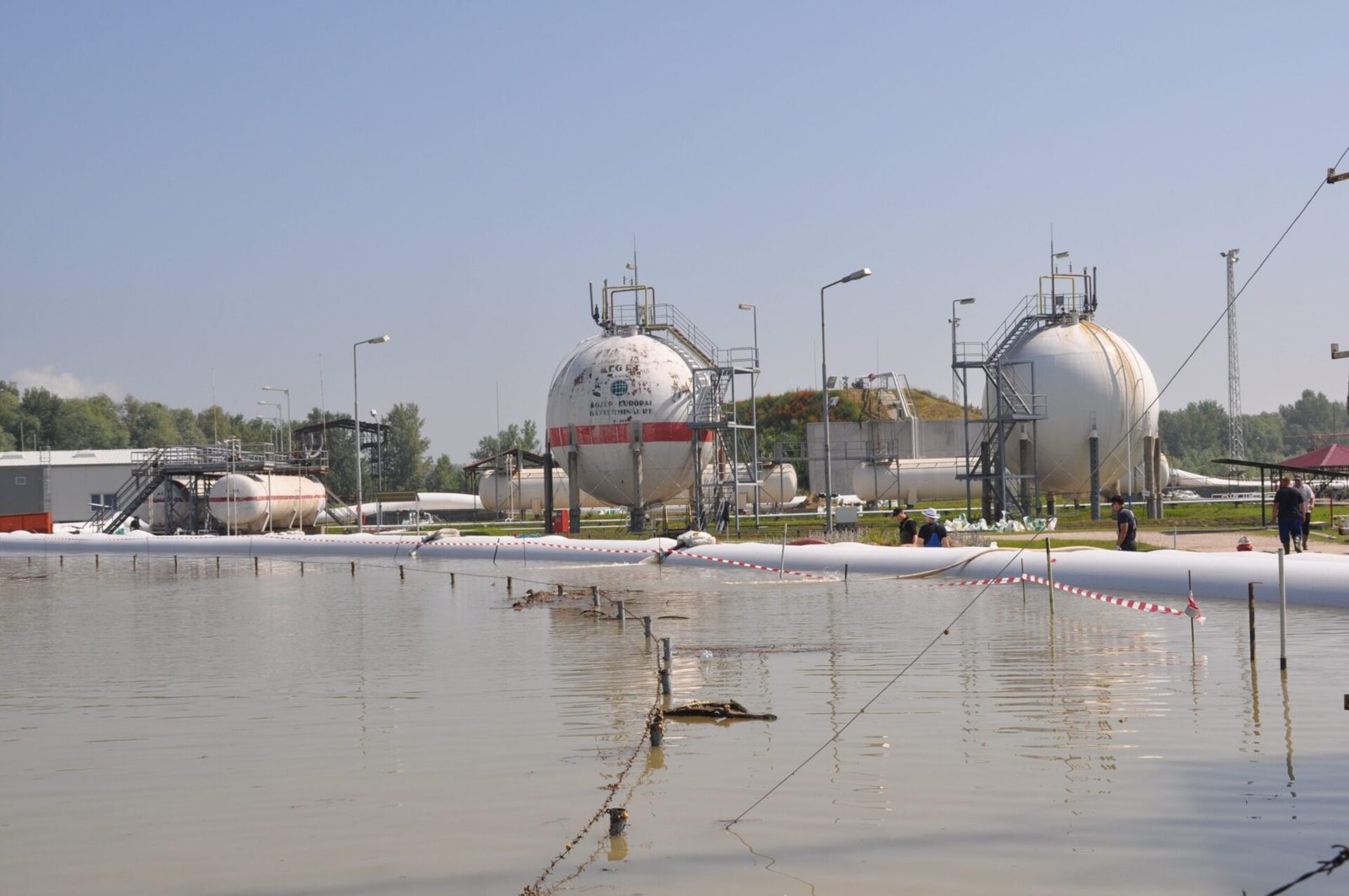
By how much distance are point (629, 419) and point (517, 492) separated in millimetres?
22923

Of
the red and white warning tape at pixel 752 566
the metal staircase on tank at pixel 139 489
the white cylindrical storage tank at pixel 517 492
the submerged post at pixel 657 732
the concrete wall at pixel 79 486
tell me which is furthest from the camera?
the concrete wall at pixel 79 486

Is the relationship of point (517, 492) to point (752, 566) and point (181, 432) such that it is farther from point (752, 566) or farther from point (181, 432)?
point (181, 432)

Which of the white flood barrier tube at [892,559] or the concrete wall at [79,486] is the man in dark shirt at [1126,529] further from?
the concrete wall at [79,486]

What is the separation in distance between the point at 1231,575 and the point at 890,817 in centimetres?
1290

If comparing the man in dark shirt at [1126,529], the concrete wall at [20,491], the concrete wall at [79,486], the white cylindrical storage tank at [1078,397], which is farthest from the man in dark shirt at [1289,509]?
the concrete wall at [79,486]

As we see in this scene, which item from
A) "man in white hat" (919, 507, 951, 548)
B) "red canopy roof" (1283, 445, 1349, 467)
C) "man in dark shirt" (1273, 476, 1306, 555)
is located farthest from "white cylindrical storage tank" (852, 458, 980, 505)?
"man in dark shirt" (1273, 476, 1306, 555)

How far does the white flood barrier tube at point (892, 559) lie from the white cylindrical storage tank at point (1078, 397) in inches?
744

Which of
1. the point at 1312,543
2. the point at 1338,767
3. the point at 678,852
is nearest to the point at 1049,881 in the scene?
the point at 678,852

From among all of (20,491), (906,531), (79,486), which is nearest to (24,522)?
(20,491)

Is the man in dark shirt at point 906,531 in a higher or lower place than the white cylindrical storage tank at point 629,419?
lower

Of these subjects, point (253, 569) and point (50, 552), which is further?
point (50, 552)

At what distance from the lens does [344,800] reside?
7914 millimetres

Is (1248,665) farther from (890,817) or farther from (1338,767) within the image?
(890,817)

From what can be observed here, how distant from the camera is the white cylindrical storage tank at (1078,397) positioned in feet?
150
